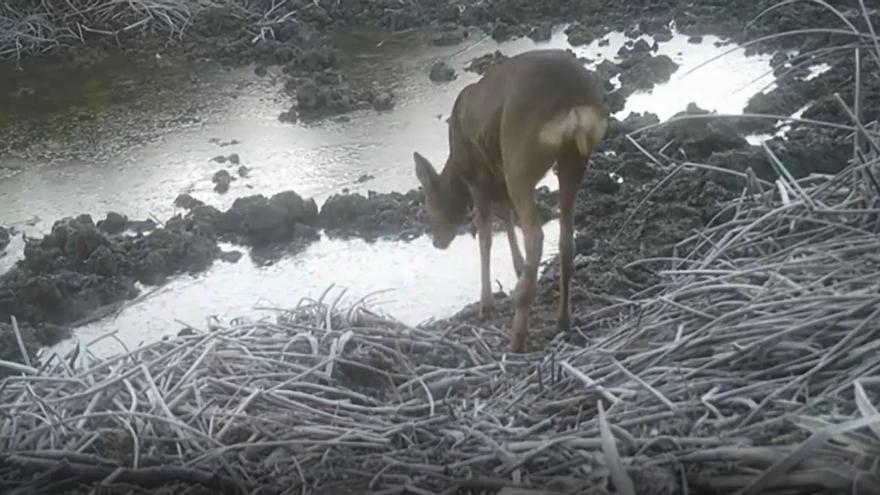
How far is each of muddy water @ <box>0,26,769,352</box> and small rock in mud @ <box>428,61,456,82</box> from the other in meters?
0.08

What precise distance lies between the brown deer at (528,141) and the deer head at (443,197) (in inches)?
5.5

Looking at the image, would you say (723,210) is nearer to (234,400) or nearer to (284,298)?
(284,298)

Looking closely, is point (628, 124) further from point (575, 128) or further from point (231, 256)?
point (575, 128)

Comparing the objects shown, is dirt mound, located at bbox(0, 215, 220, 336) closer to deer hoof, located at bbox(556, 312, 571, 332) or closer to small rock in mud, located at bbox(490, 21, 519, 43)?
deer hoof, located at bbox(556, 312, 571, 332)

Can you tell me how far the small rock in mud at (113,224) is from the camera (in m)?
5.30

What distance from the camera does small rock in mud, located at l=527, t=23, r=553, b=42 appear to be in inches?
297

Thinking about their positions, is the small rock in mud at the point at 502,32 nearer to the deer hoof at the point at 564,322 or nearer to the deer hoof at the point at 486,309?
the deer hoof at the point at 486,309

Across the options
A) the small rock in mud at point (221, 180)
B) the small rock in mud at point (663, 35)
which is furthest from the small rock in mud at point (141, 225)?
the small rock in mud at point (663, 35)

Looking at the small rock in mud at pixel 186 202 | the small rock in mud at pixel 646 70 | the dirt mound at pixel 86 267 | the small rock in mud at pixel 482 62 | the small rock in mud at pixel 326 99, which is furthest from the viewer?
the small rock in mud at pixel 482 62

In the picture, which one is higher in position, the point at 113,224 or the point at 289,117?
the point at 289,117

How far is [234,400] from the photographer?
3.09 meters

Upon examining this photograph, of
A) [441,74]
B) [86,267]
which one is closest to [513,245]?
[86,267]

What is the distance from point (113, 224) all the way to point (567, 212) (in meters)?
2.32

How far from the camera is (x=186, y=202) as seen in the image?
18.1ft
